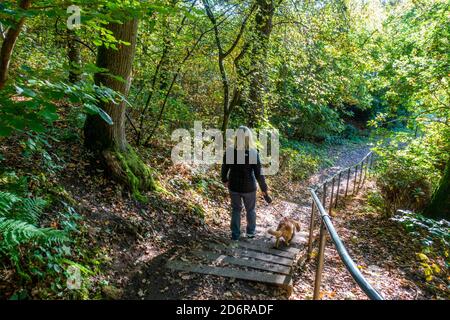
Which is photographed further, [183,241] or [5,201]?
[183,241]

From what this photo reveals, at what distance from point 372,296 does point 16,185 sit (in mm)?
3924

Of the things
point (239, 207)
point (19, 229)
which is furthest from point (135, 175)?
point (19, 229)

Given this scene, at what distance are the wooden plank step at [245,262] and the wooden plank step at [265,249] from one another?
0.52m

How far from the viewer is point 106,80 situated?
225 inches

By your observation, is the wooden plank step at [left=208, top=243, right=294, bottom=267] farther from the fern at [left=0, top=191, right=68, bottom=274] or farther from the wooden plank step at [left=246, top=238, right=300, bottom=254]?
the fern at [left=0, top=191, right=68, bottom=274]

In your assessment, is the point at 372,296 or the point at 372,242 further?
the point at 372,242

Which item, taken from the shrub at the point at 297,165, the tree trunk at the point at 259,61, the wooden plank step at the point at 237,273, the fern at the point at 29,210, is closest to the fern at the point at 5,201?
the fern at the point at 29,210

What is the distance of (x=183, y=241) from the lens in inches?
216

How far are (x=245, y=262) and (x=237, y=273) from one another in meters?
0.38

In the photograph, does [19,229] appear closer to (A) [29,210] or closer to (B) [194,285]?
(A) [29,210]

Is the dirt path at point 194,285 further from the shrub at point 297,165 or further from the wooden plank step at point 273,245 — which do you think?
the shrub at point 297,165

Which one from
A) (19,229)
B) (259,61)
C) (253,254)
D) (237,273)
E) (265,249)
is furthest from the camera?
(259,61)

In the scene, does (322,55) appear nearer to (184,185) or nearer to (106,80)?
(184,185)

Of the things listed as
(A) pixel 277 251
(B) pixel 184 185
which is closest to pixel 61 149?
(B) pixel 184 185
